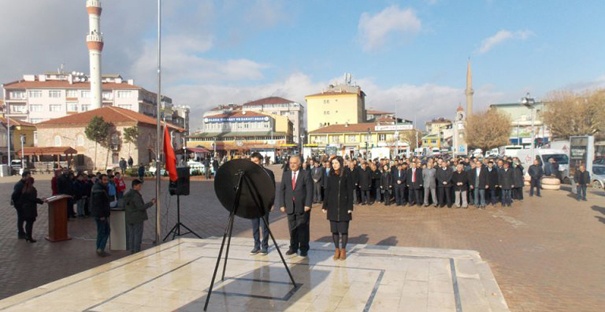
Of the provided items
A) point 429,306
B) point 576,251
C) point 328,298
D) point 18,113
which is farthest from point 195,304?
point 18,113

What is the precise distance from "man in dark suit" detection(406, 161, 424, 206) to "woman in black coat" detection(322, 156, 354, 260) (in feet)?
28.3

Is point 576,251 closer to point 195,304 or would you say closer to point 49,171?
point 195,304

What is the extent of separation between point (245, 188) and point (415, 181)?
36.3ft

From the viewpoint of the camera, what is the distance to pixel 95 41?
61.8m

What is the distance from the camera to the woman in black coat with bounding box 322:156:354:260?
7.31 meters

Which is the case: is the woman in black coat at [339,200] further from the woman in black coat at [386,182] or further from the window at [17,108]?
the window at [17,108]

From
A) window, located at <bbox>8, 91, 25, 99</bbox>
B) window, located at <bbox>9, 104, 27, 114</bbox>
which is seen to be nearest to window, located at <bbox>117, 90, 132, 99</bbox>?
window, located at <bbox>9, 104, 27, 114</bbox>

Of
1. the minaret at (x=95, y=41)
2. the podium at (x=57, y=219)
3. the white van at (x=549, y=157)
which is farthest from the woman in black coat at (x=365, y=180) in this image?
the minaret at (x=95, y=41)

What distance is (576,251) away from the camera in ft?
28.4

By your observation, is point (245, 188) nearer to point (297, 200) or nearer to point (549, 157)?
point (297, 200)

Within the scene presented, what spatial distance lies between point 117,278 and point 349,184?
4151 millimetres

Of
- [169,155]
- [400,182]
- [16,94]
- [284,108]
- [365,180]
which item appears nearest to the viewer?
[169,155]

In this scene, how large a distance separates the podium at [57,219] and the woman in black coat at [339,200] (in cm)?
661

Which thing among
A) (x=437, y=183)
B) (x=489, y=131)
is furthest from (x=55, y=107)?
(x=437, y=183)
